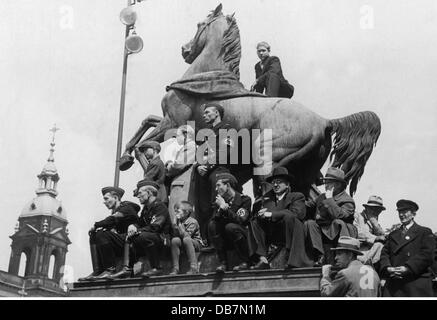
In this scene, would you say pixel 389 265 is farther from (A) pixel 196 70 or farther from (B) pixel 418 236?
(A) pixel 196 70

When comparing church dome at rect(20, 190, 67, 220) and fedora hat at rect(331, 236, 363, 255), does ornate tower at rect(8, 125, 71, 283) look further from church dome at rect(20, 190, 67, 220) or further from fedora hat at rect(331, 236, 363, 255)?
fedora hat at rect(331, 236, 363, 255)

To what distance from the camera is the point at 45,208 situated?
78250 mm

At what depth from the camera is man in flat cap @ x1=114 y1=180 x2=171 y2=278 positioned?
14.5 metres

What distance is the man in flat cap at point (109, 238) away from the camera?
15.1 meters

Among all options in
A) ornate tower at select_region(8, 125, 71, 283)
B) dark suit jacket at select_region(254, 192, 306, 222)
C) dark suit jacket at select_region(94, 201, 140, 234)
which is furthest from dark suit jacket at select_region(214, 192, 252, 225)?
ornate tower at select_region(8, 125, 71, 283)

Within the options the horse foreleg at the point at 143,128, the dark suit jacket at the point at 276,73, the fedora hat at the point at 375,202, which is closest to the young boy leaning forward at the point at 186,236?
the horse foreleg at the point at 143,128

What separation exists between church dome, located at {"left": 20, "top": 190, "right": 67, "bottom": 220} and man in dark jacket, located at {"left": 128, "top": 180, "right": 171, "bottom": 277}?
62.5 metres

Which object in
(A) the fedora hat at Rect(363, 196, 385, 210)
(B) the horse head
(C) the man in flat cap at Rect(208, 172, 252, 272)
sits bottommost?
(C) the man in flat cap at Rect(208, 172, 252, 272)

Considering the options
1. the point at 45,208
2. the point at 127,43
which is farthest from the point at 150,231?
the point at 45,208

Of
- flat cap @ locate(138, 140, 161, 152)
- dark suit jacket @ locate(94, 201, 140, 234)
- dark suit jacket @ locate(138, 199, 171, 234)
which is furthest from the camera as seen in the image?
flat cap @ locate(138, 140, 161, 152)

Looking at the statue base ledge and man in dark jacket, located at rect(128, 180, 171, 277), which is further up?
man in dark jacket, located at rect(128, 180, 171, 277)

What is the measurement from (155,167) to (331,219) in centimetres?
333

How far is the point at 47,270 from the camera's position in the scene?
73.5 m
